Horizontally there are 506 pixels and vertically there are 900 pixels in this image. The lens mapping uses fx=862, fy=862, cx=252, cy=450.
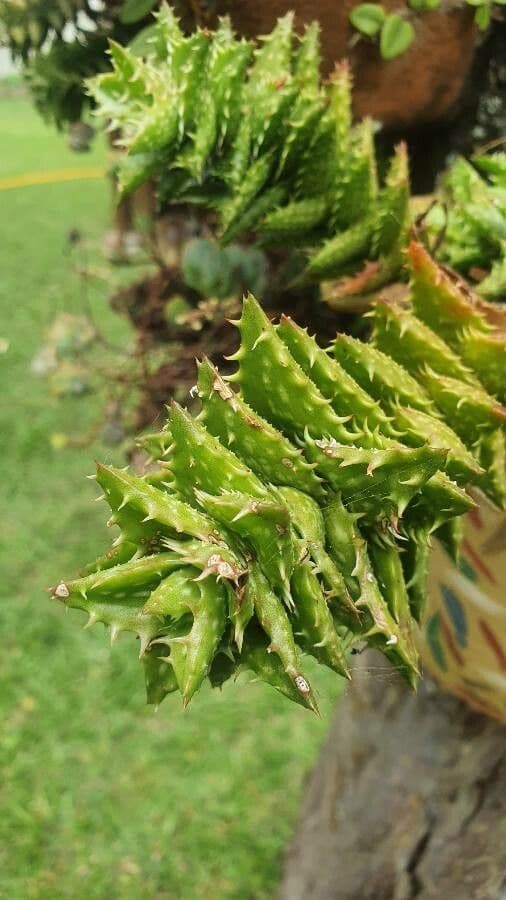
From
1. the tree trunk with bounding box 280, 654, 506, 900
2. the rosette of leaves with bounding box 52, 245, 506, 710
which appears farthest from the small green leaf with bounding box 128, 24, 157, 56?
the tree trunk with bounding box 280, 654, 506, 900

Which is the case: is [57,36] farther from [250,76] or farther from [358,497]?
[358,497]

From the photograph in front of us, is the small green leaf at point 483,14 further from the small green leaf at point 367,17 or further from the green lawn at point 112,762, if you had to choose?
the green lawn at point 112,762

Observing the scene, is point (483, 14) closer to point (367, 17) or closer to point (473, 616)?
point (367, 17)

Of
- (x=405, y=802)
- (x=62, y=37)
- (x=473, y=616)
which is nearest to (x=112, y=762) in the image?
(x=405, y=802)

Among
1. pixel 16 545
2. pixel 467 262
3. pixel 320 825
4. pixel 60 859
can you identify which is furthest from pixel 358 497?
pixel 16 545

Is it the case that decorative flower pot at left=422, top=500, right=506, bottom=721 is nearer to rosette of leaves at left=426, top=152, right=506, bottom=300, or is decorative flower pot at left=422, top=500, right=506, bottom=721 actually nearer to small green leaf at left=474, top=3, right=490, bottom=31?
rosette of leaves at left=426, top=152, right=506, bottom=300
